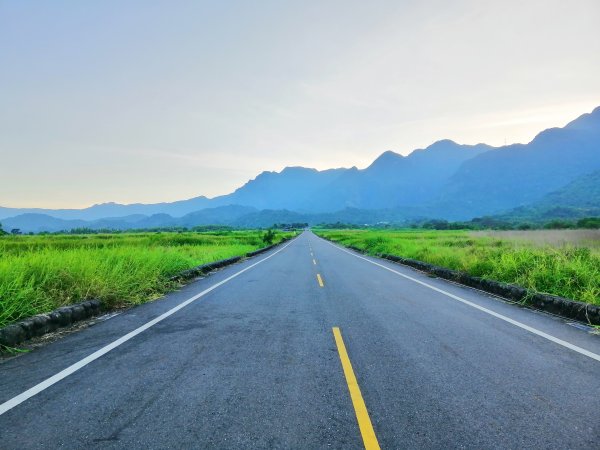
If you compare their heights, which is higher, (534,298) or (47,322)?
(47,322)

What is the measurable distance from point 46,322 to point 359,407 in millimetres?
5607

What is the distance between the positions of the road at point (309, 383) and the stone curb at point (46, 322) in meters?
0.58

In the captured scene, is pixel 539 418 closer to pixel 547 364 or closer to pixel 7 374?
pixel 547 364

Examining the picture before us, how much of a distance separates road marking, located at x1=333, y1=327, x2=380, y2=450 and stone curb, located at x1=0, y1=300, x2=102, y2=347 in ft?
16.1

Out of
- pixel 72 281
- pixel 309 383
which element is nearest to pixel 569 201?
pixel 309 383

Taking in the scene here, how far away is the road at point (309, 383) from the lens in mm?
2838

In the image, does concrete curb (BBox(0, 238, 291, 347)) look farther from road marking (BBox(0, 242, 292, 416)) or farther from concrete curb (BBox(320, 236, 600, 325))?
concrete curb (BBox(320, 236, 600, 325))

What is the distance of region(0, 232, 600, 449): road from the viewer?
2.84m

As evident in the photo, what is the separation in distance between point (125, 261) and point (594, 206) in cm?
18135

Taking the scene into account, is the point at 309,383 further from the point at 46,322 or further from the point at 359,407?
the point at 46,322

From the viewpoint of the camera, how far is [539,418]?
3.12 metres

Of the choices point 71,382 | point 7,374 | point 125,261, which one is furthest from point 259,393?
point 125,261

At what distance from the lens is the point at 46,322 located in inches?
234

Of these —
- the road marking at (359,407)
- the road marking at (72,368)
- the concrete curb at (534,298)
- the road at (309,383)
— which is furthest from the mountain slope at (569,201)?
the road marking at (72,368)
